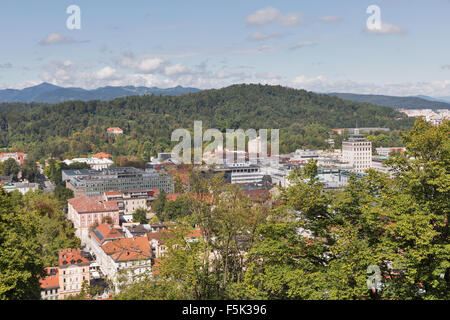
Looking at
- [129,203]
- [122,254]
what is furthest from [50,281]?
[129,203]

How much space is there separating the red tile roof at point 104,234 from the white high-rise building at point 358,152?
42.4 meters

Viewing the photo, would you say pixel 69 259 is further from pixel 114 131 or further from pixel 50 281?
pixel 114 131

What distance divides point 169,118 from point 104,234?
83605 mm

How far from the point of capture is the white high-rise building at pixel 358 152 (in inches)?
2509

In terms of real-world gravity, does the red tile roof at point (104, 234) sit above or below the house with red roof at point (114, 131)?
below

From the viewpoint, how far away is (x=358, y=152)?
210 ft

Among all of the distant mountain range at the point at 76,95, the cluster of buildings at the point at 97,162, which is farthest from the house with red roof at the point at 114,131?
the distant mountain range at the point at 76,95

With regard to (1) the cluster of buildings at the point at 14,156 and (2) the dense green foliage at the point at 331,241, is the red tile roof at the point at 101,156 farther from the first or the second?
(2) the dense green foliage at the point at 331,241

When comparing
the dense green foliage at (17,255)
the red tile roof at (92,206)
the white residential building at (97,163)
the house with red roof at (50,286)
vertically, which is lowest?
the house with red roof at (50,286)

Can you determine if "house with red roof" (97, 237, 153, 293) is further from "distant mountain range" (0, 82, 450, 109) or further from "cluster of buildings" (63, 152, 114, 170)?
"distant mountain range" (0, 82, 450, 109)

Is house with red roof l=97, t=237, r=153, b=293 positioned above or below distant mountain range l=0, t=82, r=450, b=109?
below

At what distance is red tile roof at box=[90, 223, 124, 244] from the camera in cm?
2705

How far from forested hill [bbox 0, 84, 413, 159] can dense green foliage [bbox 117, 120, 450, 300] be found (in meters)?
67.2

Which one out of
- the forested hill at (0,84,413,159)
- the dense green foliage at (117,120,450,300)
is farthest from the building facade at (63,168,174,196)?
the dense green foliage at (117,120,450,300)
